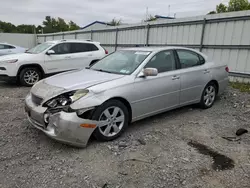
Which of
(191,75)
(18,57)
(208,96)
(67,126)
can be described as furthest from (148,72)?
(18,57)

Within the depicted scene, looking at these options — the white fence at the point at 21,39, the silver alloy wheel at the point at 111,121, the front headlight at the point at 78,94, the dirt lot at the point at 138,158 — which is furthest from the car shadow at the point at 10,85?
the white fence at the point at 21,39

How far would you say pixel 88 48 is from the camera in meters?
9.15

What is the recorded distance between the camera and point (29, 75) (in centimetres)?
773

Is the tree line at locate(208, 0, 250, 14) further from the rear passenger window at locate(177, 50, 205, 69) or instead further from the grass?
the rear passenger window at locate(177, 50, 205, 69)

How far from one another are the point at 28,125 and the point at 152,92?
238cm

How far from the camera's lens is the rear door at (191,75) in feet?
15.4

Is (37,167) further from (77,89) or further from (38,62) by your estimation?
(38,62)

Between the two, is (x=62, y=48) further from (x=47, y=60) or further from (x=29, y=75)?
(x=29, y=75)

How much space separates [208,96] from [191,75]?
0.93 m

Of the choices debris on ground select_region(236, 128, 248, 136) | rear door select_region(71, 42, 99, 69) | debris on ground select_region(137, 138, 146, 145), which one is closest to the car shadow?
rear door select_region(71, 42, 99, 69)

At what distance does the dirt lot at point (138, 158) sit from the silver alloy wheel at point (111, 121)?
0.19 meters

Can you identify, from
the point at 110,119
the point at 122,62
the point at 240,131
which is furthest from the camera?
the point at 122,62

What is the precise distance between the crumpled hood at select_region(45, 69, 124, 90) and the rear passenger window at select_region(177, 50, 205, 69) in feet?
5.47

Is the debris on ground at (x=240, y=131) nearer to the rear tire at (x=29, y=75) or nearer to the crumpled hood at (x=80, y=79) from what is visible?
the crumpled hood at (x=80, y=79)
